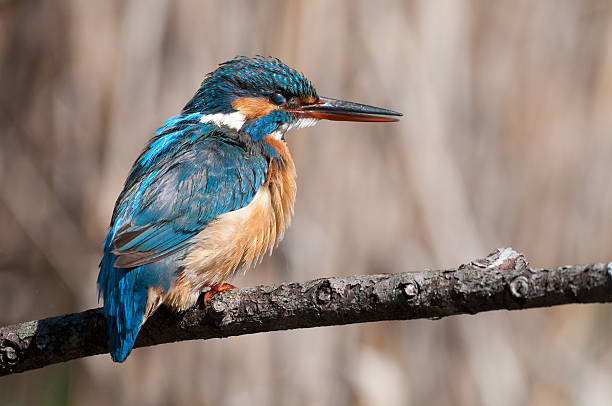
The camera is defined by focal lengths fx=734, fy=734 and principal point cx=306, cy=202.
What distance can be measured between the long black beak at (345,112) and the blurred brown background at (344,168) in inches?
13.6

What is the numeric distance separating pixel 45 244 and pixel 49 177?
0.28 m

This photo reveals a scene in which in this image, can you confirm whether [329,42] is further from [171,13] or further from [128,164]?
[128,164]

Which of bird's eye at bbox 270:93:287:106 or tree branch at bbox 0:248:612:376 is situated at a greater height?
bird's eye at bbox 270:93:287:106

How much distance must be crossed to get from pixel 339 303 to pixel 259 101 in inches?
47.0

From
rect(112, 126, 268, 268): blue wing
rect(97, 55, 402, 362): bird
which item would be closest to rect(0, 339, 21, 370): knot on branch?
rect(97, 55, 402, 362): bird

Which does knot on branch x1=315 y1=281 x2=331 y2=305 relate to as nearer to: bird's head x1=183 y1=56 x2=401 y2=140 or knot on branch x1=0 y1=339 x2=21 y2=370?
knot on branch x1=0 y1=339 x2=21 y2=370

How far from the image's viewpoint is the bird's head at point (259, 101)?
8.30ft

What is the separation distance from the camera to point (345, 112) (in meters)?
2.61

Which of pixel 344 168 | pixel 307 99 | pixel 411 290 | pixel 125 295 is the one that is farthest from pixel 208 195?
pixel 344 168

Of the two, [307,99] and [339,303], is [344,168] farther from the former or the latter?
[339,303]

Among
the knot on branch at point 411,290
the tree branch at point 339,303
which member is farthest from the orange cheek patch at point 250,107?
the knot on branch at point 411,290

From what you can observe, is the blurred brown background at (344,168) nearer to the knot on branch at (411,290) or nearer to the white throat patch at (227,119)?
the white throat patch at (227,119)

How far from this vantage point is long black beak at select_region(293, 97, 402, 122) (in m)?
2.59

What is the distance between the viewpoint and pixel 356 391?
10.1 ft
